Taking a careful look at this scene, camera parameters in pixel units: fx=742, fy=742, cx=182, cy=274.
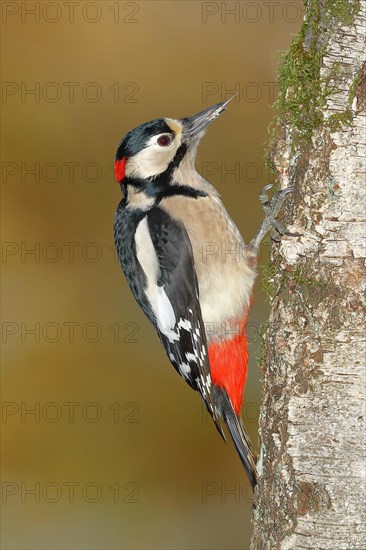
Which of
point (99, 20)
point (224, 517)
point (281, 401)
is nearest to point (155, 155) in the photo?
point (281, 401)

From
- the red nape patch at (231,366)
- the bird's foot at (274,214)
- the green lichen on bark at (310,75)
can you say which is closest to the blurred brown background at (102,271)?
the red nape patch at (231,366)

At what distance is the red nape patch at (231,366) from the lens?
2982 millimetres

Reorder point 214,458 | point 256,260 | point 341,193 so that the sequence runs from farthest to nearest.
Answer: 1. point 214,458
2. point 256,260
3. point 341,193

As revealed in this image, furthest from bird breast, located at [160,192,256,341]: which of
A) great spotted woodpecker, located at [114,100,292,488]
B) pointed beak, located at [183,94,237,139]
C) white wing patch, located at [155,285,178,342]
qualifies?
pointed beak, located at [183,94,237,139]

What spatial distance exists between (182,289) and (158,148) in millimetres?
625

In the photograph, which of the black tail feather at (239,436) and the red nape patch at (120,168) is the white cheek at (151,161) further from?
the black tail feather at (239,436)

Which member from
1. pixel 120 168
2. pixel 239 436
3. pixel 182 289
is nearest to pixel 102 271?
pixel 120 168

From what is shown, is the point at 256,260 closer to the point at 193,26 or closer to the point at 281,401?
the point at 281,401

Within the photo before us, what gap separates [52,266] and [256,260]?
2008 millimetres

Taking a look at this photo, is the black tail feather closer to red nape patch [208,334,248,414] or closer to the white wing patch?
red nape patch [208,334,248,414]

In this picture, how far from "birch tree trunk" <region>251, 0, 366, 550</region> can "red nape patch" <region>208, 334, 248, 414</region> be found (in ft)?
2.17

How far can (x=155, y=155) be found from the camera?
3186 mm

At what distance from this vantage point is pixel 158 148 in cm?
318

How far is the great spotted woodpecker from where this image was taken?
3021 millimetres
